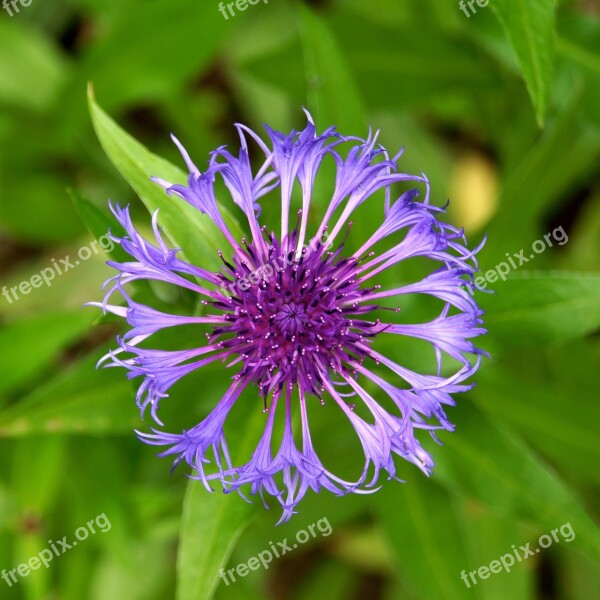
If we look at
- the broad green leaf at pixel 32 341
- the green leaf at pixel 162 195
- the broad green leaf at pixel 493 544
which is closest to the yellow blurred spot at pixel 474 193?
the broad green leaf at pixel 493 544

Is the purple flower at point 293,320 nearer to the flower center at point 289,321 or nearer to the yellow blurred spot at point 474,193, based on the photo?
the flower center at point 289,321

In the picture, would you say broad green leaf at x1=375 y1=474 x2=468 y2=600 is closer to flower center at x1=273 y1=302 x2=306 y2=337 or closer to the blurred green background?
the blurred green background

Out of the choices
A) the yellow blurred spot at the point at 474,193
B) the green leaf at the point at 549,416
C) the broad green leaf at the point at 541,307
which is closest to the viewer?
the broad green leaf at the point at 541,307

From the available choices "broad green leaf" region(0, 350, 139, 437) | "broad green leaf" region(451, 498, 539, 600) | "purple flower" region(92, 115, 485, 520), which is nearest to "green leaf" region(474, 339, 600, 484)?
"broad green leaf" region(451, 498, 539, 600)

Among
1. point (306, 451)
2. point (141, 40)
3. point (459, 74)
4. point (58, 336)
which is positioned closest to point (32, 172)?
point (141, 40)

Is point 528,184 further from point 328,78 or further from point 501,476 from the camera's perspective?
point 501,476

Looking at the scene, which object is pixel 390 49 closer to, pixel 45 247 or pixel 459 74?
pixel 459 74
